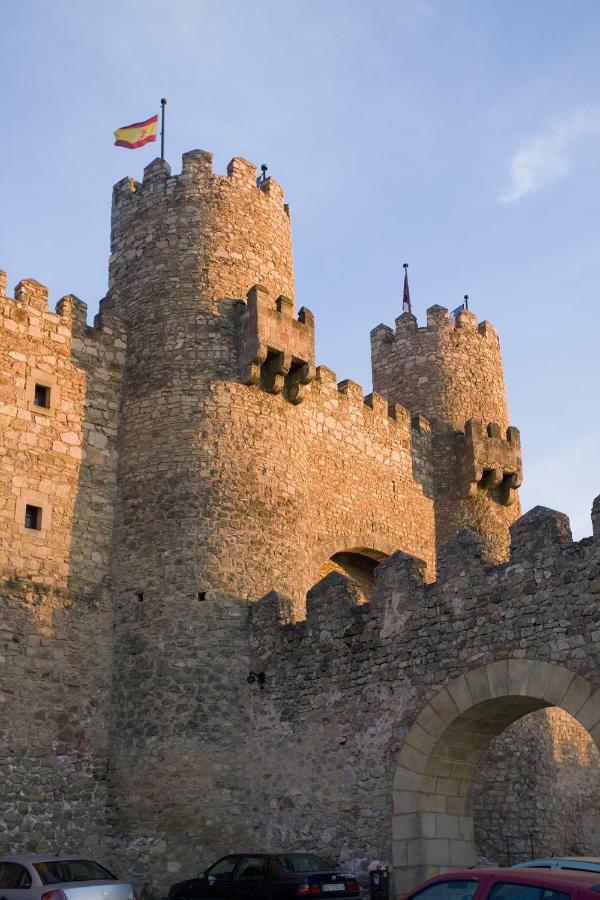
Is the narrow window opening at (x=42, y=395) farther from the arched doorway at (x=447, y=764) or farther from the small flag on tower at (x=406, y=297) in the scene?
the small flag on tower at (x=406, y=297)

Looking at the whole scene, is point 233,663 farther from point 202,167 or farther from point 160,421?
point 202,167

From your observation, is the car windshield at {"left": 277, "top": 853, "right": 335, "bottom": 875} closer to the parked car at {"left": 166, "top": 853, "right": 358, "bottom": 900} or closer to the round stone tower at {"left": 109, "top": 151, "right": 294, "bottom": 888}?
the parked car at {"left": 166, "top": 853, "right": 358, "bottom": 900}

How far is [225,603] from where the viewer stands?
1572 cm

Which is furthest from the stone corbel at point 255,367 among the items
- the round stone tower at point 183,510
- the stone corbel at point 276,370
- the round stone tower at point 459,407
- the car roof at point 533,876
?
the car roof at point 533,876

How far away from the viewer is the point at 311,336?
17906 millimetres

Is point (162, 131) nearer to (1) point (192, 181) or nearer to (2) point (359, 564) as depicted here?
(1) point (192, 181)

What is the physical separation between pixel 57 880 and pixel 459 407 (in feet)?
45.7

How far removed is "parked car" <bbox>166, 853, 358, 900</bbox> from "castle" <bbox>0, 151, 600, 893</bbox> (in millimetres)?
1055

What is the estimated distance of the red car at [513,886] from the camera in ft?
22.7

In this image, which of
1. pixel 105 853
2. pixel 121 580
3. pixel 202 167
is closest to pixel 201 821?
pixel 105 853

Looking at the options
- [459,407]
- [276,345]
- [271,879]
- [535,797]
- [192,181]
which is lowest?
[271,879]

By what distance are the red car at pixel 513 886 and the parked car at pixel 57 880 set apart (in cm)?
379

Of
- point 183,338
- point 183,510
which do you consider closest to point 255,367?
point 183,338

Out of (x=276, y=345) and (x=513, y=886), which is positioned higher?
(x=276, y=345)
